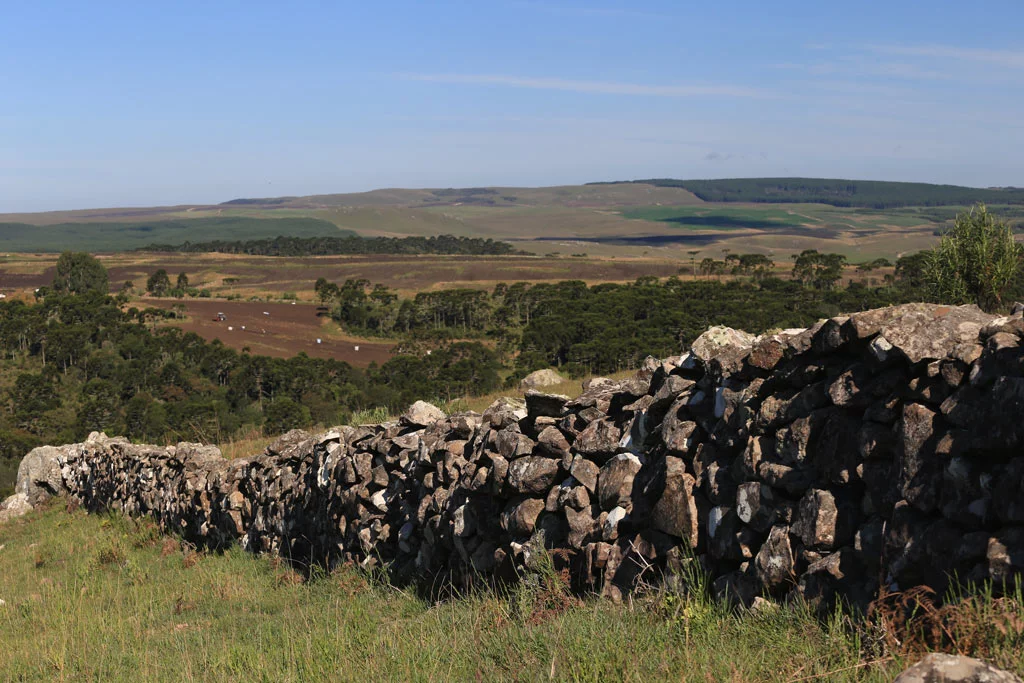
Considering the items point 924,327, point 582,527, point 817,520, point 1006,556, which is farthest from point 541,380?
point 1006,556

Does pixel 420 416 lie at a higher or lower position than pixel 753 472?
lower

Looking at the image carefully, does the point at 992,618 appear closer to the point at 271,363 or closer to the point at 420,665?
the point at 420,665

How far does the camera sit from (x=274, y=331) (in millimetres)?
80312

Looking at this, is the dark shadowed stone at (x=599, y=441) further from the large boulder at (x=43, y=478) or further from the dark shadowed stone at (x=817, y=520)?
the large boulder at (x=43, y=478)

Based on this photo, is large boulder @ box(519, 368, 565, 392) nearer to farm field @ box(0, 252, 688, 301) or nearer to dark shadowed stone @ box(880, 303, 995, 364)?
dark shadowed stone @ box(880, 303, 995, 364)

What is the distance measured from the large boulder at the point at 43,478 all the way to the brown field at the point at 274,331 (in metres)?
45.8

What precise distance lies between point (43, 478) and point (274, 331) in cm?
6218

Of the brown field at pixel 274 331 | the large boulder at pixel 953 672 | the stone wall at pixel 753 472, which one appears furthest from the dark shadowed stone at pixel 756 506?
the brown field at pixel 274 331

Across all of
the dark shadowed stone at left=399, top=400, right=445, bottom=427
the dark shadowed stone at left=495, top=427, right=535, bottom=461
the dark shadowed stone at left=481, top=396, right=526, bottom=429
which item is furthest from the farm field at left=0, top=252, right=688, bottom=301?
the dark shadowed stone at left=495, top=427, right=535, bottom=461

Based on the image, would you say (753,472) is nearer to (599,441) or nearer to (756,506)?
(756,506)

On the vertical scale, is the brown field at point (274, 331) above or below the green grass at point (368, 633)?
below

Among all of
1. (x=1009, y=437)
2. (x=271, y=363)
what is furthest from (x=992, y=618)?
(x=271, y=363)

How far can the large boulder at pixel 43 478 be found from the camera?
19.3m

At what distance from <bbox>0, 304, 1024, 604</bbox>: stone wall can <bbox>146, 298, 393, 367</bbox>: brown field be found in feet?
193
